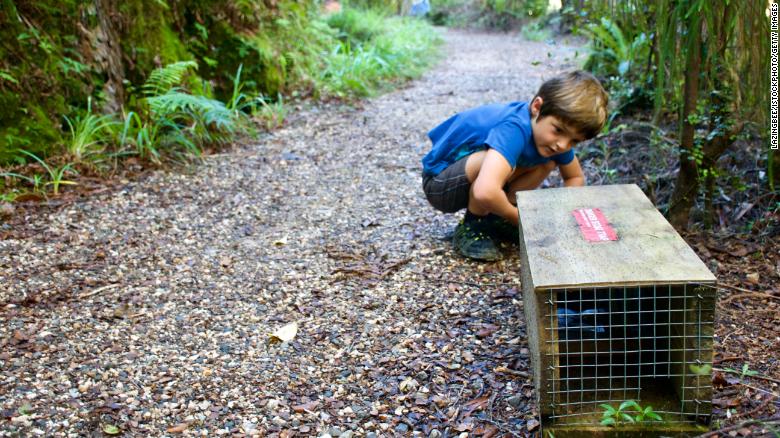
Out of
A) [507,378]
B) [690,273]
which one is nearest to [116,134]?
[507,378]

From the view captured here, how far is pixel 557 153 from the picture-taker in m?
2.68

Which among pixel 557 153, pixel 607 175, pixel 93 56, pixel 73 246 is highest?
pixel 93 56

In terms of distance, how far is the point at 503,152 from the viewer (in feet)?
8.42

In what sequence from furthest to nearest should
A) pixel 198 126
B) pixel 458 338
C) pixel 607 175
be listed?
pixel 198 126 < pixel 607 175 < pixel 458 338

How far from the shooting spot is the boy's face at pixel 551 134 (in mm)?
2551

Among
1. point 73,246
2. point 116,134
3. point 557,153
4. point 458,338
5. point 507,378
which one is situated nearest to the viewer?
point 507,378

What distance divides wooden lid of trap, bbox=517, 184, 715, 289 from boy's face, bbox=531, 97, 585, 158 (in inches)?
9.2

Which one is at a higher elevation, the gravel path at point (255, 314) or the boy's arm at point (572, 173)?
the boy's arm at point (572, 173)

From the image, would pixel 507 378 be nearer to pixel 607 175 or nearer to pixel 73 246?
pixel 607 175

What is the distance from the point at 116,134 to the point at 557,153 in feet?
9.00

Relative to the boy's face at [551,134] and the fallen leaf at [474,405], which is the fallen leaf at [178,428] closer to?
the fallen leaf at [474,405]

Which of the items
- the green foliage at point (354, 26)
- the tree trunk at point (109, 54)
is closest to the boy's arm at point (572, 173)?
the tree trunk at point (109, 54)

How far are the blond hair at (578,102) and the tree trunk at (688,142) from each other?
408mm

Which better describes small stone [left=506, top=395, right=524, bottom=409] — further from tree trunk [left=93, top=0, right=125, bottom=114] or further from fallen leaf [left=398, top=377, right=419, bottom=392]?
tree trunk [left=93, top=0, right=125, bottom=114]
